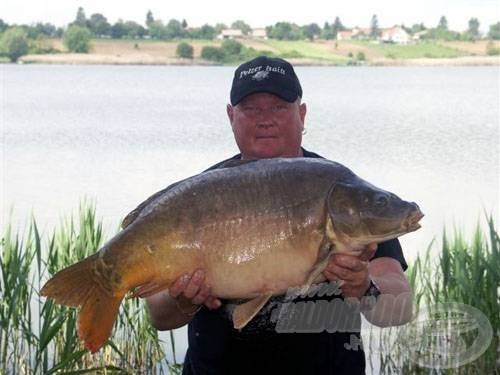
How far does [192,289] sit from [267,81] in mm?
728

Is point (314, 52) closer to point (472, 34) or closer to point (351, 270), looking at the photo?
point (472, 34)

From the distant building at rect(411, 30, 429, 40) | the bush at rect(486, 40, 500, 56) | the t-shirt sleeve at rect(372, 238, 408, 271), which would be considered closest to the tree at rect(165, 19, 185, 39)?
the distant building at rect(411, 30, 429, 40)

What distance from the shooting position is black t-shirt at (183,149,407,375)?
87.4 inches

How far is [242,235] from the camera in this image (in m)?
1.97

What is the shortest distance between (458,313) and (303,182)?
2565 millimetres

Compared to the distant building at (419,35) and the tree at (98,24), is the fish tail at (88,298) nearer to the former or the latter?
the tree at (98,24)

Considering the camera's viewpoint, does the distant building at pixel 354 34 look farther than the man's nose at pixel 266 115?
Yes

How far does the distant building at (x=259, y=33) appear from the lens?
126 ft

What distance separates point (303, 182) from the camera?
201 cm

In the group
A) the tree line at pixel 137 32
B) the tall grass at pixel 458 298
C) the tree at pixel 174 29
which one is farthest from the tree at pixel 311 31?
the tall grass at pixel 458 298

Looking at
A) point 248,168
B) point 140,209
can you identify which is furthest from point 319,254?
point 140,209

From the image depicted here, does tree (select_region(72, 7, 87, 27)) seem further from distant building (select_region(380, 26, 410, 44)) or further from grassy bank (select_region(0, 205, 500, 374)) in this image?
grassy bank (select_region(0, 205, 500, 374))

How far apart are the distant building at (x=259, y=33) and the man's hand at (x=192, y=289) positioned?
120 feet

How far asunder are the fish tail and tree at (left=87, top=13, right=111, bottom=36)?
35.9m
